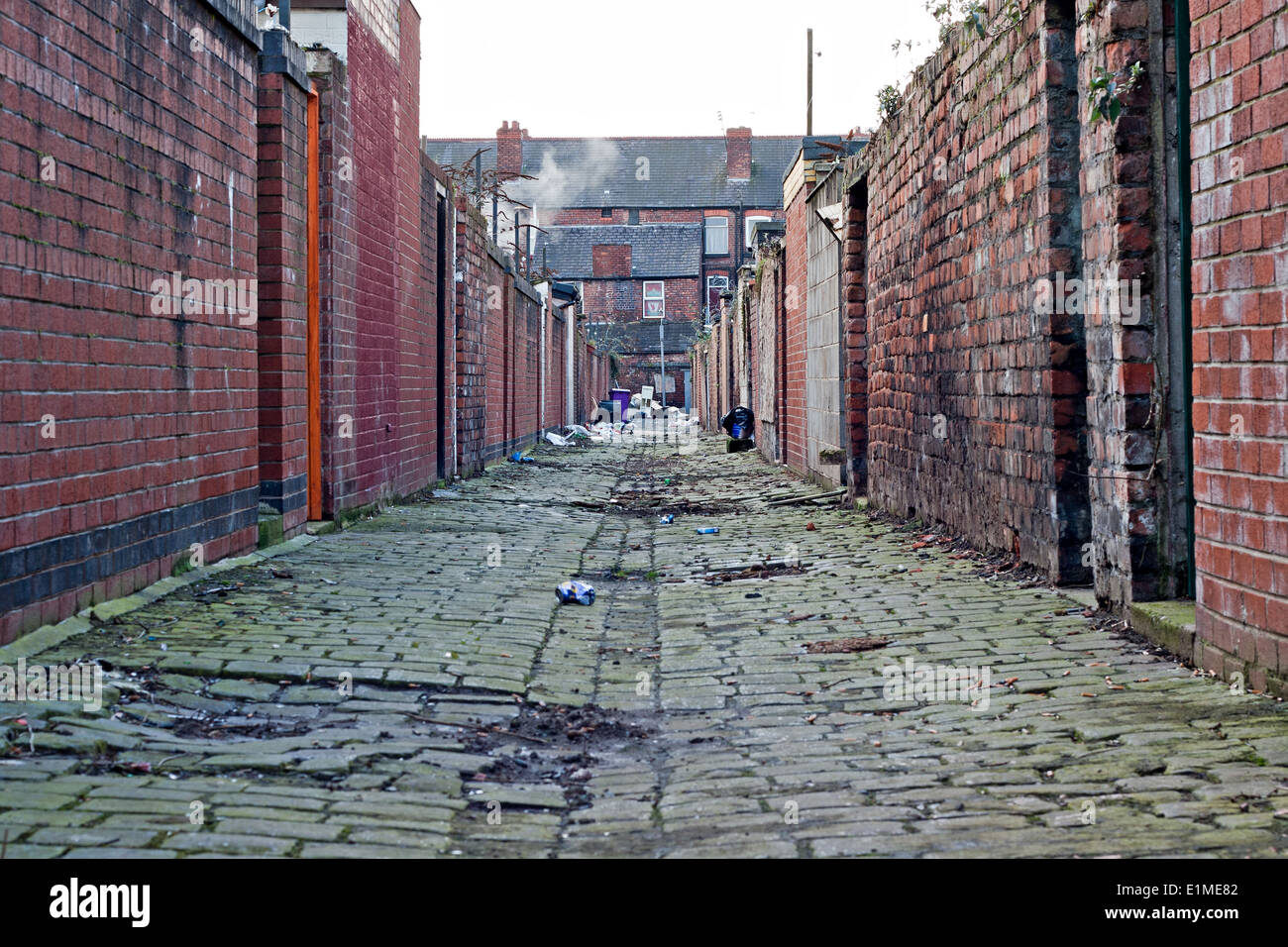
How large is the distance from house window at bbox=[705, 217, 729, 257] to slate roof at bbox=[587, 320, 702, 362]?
13.1 feet

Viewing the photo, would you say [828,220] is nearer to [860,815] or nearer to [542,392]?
[860,815]

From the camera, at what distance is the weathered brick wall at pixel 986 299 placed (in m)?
5.98

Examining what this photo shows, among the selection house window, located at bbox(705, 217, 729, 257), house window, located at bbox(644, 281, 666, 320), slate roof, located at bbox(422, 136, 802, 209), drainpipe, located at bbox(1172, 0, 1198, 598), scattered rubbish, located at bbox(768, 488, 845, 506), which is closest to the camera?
drainpipe, located at bbox(1172, 0, 1198, 598)

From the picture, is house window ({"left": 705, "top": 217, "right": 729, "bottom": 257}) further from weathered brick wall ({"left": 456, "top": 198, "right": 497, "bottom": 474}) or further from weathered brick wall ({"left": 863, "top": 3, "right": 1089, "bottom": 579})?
weathered brick wall ({"left": 863, "top": 3, "right": 1089, "bottom": 579})

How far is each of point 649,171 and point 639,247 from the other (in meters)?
6.20

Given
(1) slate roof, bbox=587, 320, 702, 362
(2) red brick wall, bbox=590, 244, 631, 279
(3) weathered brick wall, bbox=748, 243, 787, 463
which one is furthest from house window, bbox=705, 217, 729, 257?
(3) weathered brick wall, bbox=748, 243, 787, 463

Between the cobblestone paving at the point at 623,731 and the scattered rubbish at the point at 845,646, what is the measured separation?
9 centimetres

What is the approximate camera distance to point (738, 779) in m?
3.66

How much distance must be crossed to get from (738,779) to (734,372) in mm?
25721

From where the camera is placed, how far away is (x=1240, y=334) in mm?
4156

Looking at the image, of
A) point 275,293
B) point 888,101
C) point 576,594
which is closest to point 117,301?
point 275,293

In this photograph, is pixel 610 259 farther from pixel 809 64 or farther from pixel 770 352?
pixel 770 352

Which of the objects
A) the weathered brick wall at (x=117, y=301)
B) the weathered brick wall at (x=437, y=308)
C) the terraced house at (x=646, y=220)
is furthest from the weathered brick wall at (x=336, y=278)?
the terraced house at (x=646, y=220)

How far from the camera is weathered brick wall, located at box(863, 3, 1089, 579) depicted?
5980mm
